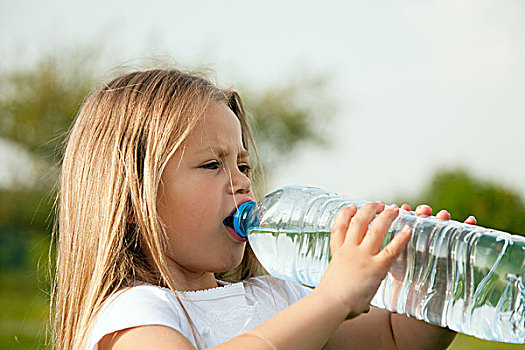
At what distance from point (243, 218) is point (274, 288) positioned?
309 mm

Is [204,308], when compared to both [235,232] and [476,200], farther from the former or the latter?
[476,200]

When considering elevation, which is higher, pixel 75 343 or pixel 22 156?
pixel 75 343

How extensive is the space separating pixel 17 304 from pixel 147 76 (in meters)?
7.21

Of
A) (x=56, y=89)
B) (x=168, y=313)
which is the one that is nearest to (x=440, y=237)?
(x=168, y=313)

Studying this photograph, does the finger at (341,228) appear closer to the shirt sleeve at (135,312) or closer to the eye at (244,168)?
the shirt sleeve at (135,312)

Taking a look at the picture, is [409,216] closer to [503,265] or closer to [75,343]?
[503,265]

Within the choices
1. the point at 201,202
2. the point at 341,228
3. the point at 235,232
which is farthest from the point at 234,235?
the point at 341,228

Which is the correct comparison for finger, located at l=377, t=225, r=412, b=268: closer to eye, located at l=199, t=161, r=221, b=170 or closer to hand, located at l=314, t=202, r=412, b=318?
hand, located at l=314, t=202, r=412, b=318

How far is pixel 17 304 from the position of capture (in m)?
8.02

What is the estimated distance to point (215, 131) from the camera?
149 cm

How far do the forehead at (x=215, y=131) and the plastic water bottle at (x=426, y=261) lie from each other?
0.51 ft

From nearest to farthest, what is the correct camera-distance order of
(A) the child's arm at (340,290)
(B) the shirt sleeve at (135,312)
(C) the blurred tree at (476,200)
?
(A) the child's arm at (340,290)
(B) the shirt sleeve at (135,312)
(C) the blurred tree at (476,200)

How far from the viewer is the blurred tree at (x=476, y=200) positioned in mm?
6230

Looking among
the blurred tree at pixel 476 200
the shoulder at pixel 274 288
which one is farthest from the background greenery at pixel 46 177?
the shoulder at pixel 274 288
